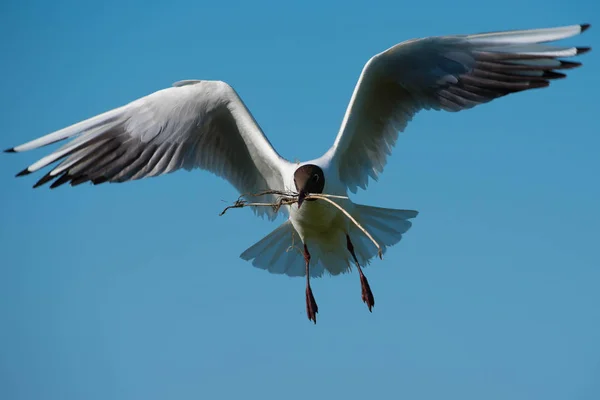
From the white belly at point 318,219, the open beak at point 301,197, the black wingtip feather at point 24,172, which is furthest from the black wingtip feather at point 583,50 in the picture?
the black wingtip feather at point 24,172

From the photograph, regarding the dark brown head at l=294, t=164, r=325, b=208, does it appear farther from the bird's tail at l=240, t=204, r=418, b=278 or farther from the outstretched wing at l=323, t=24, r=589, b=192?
the bird's tail at l=240, t=204, r=418, b=278

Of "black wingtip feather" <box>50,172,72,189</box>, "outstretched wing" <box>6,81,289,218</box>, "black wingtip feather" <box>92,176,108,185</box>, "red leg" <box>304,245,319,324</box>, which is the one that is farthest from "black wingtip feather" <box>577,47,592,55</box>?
"black wingtip feather" <box>50,172,72,189</box>

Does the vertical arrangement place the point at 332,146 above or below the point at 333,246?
above

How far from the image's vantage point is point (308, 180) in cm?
669

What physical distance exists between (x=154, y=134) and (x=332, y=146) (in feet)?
5.03

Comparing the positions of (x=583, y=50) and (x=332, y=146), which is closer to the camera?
(x=583, y=50)

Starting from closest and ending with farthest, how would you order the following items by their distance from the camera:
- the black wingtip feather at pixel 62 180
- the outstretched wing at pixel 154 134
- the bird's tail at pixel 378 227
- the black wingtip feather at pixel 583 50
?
the black wingtip feather at pixel 583 50
the black wingtip feather at pixel 62 180
the outstretched wing at pixel 154 134
the bird's tail at pixel 378 227

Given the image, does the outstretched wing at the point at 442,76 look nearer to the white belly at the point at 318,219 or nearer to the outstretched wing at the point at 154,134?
the white belly at the point at 318,219

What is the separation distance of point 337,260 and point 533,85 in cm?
227

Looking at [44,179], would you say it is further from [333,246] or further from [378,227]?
[378,227]

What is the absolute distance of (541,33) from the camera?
6.54 meters

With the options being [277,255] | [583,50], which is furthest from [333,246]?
[583,50]

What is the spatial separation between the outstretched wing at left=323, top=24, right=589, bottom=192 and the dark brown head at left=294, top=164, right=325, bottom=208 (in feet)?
1.40

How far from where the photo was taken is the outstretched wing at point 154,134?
7.23 m
